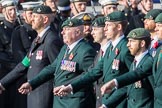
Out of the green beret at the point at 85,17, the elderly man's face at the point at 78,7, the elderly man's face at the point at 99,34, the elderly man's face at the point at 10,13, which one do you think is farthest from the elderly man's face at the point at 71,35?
the elderly man's face at the point at 10,13

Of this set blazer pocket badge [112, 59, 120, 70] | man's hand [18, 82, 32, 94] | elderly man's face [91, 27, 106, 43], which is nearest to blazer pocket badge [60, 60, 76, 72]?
elderly man's face [91, 27, 106, 43]

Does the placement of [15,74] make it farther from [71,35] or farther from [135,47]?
[135,47]

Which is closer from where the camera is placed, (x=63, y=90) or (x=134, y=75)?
(x=134, y=75)

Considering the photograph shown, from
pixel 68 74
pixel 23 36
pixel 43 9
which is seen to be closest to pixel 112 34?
pixel 68 74

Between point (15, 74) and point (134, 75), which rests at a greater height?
point (134, 75)

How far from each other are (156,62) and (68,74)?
1.51 m

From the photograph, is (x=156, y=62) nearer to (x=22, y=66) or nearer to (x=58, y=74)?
(x=58, y=74)

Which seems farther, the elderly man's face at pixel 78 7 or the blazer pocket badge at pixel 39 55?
the elderly man's face at pixel 78 7

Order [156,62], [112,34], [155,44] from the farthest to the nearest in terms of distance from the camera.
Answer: [155,44], [112,34], [156,62]

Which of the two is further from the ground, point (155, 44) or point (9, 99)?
point (155, 44)

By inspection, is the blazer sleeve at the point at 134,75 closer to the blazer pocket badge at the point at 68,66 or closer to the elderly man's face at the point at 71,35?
the blazer pocket badge at the point at 68,66

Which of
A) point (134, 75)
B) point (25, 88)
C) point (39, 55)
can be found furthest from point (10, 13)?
point (134, 75)

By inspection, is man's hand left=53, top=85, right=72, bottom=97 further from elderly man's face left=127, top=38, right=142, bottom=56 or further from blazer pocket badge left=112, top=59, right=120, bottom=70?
elderly man's face left=127, top=38, right=142, bottom=56

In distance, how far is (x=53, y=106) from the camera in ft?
33.7
